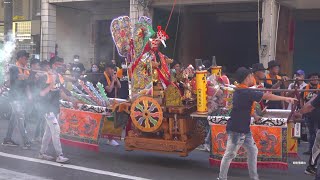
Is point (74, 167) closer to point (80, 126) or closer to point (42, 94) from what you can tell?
point (80, 126)

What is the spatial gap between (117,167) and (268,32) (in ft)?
26.7

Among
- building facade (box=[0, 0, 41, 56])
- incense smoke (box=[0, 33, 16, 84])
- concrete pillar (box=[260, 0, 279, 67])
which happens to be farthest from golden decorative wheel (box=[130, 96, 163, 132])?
building facade (box=[0, 0, 41, 56])

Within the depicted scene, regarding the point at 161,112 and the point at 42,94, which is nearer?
the point at 161,112

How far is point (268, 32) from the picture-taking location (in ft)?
45.2

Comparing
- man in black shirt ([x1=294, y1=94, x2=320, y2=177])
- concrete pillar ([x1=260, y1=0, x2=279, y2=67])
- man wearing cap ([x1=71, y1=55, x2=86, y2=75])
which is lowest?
man in black shirt ([x1=294, y1=94, x2=320, y2=177])

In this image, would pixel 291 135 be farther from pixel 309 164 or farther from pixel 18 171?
pixel 18 171

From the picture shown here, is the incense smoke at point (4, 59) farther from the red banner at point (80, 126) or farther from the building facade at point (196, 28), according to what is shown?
the building facade at point (196, 28)

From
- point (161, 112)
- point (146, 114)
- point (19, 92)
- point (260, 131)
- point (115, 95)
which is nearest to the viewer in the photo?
point (260, 131)

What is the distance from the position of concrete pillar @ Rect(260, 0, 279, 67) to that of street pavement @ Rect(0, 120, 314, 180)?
19.0 ft

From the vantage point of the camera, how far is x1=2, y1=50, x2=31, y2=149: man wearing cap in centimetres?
840

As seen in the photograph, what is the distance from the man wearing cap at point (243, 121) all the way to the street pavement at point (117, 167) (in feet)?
2.06

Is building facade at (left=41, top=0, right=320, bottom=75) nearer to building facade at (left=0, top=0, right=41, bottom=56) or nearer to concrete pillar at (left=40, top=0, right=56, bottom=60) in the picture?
concrete pillar at (left=40, top=0, right=56, bottom=60)

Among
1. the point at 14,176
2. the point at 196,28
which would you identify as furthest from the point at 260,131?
the point at 196,28

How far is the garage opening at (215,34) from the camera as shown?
1717cm
